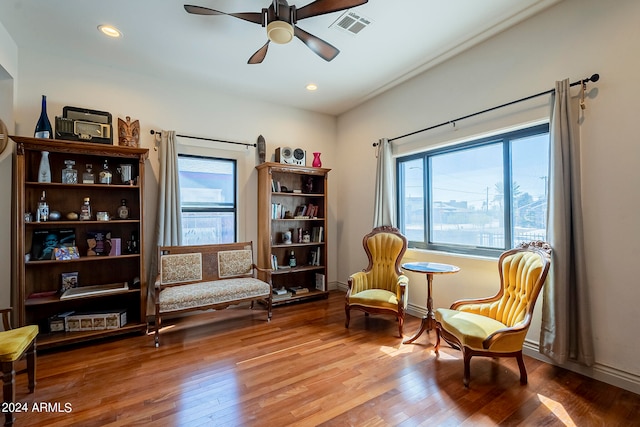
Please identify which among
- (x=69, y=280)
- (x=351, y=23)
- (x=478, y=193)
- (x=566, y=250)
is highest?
(x=351, y=23)

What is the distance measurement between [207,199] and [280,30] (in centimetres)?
255

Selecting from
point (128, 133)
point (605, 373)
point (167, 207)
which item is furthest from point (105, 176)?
point (605, 373)

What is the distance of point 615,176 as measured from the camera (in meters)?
2.13

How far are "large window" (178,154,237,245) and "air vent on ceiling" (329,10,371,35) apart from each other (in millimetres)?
2337

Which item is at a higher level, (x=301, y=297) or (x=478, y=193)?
(x=478, y=193)

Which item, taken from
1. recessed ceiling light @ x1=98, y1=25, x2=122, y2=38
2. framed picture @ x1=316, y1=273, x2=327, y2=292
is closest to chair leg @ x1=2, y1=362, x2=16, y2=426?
recessed ceiling light @ x1=98, y1=25, x2=122, y2=38

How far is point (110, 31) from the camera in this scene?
269cm

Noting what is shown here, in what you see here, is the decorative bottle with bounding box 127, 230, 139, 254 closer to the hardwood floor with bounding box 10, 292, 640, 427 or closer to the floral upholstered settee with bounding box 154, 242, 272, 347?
the floral upholstered settee with bounding box 154, 242, 272, 347

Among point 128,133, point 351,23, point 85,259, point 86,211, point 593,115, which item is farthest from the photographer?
point 128,133

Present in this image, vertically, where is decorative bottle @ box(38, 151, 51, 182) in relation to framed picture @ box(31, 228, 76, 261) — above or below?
above

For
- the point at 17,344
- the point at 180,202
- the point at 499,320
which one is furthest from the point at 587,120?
the point at 17,344

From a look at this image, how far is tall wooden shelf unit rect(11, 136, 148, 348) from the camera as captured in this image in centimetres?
268

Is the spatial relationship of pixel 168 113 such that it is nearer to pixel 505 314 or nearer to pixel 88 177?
pixel 88 177

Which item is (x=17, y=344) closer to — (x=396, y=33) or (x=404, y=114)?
(x=396, y=33)
